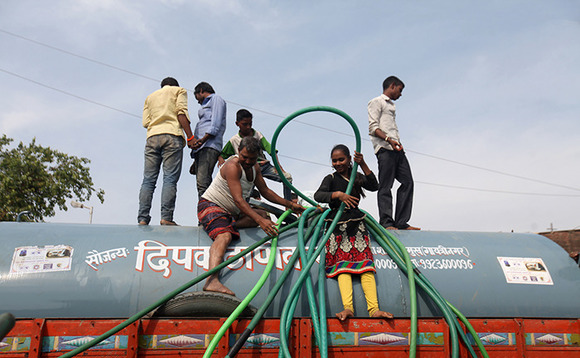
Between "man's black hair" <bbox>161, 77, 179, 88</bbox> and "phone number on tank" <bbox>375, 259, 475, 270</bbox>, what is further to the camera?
"man's black hair" <bbox>161, 77, 179, 88</bbox>


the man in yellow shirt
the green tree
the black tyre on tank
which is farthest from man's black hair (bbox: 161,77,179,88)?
the green tree

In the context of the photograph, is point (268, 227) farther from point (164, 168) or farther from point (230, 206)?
point (164, 168)

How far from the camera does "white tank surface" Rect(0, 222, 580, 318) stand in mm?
3879

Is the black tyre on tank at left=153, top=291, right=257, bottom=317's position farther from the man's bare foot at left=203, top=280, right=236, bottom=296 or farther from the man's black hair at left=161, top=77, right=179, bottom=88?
the man's black hair at left=161, top=77, right=179, bottom=88

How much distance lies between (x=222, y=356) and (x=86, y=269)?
158cm

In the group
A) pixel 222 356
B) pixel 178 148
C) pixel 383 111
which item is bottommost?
pixel 222 356

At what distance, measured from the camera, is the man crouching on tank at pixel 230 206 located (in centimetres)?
417

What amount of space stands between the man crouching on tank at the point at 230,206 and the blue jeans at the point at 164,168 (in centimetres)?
68

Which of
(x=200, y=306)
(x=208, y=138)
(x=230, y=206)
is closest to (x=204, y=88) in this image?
(x=208, y=138)

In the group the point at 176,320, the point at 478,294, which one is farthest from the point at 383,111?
the point at 176,320

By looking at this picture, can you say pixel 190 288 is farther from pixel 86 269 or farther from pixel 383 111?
pixel 383 111

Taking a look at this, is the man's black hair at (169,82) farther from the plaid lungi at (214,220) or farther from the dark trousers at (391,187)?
the dark trousers at (391,187)

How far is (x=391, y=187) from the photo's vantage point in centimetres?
562

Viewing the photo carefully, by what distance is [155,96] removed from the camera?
5836 millimetres
